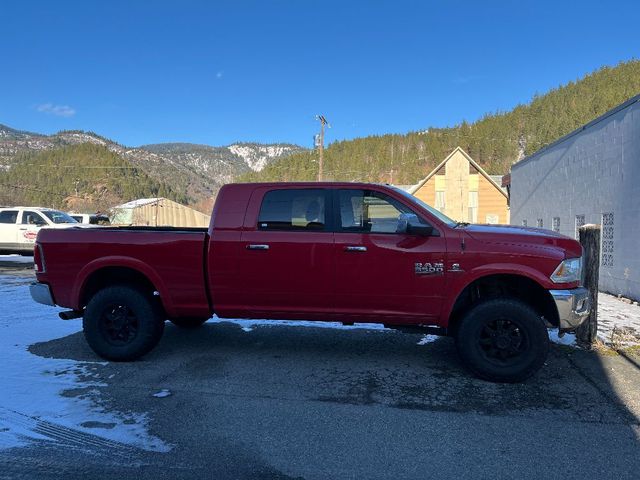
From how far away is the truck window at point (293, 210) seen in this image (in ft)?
16.0

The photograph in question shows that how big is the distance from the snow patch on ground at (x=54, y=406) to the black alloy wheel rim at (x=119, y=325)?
32 centimetres

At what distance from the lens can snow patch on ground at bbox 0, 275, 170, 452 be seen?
3296mm

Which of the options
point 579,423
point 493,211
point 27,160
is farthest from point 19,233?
point 27,160

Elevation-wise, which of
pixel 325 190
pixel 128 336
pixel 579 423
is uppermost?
pixel 325 190

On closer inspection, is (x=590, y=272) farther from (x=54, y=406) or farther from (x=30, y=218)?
(x=30, y=218)

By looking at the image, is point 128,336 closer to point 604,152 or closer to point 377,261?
point 377,261

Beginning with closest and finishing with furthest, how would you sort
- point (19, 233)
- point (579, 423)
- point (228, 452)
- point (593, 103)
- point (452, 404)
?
1. point (228, 452)
2. point (579, 423)
3. point (452, 404)
4. point (19, 233)
5. point (593, 103)

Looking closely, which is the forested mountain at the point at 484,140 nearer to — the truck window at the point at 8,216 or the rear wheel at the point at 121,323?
the truck window at the point at 8,216

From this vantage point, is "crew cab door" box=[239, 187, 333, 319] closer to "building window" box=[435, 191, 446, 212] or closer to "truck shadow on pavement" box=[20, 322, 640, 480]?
"truck shadow on pavement" box=[20, 322, 640, 480]

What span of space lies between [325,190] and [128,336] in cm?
278

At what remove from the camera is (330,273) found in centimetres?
471

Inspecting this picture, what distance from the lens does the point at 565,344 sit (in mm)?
5801

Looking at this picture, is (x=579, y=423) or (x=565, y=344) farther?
(x=565, y=344)

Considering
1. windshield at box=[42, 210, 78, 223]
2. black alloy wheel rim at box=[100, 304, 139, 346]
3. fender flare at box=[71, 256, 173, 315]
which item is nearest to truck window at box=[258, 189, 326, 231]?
fender flare at box=[71, 256, 173, 315]
